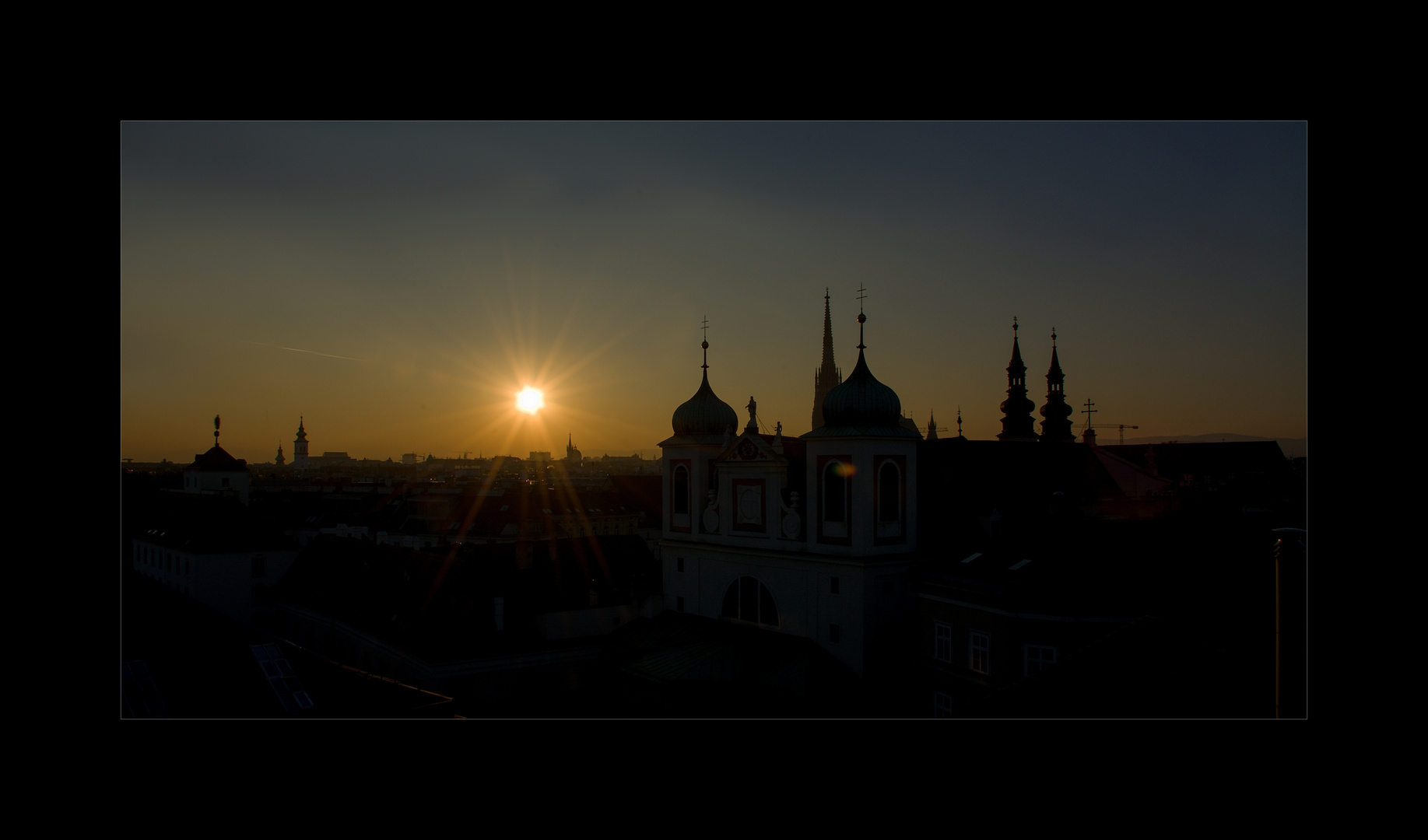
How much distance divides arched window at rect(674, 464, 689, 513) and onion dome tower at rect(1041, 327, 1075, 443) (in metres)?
13.4

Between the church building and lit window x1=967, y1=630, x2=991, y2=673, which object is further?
the church building

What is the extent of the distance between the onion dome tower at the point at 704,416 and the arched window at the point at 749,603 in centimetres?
288

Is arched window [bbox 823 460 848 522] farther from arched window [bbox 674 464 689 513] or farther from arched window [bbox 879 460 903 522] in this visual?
arched window [bbox 674 464 689 513]

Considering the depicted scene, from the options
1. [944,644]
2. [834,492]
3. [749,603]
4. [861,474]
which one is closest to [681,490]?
[749,603]

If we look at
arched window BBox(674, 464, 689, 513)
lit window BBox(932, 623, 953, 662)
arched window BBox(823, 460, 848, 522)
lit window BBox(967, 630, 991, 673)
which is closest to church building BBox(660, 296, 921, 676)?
arched window BBox(823, 460, 848, 522)

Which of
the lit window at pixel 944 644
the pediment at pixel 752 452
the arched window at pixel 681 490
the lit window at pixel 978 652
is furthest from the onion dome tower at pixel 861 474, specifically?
the arched window at pixel 681 490

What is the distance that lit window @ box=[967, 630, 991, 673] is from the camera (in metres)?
11.6

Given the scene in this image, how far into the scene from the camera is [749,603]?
1516 centimetres

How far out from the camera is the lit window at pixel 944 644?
482 inches

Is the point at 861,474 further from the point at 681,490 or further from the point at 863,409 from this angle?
the point at 681,490

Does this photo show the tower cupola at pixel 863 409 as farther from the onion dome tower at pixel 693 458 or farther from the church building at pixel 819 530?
the onion dome tower at pixel 693 458

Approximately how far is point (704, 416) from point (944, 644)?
6297 mm

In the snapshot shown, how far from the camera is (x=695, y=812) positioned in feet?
20.2
